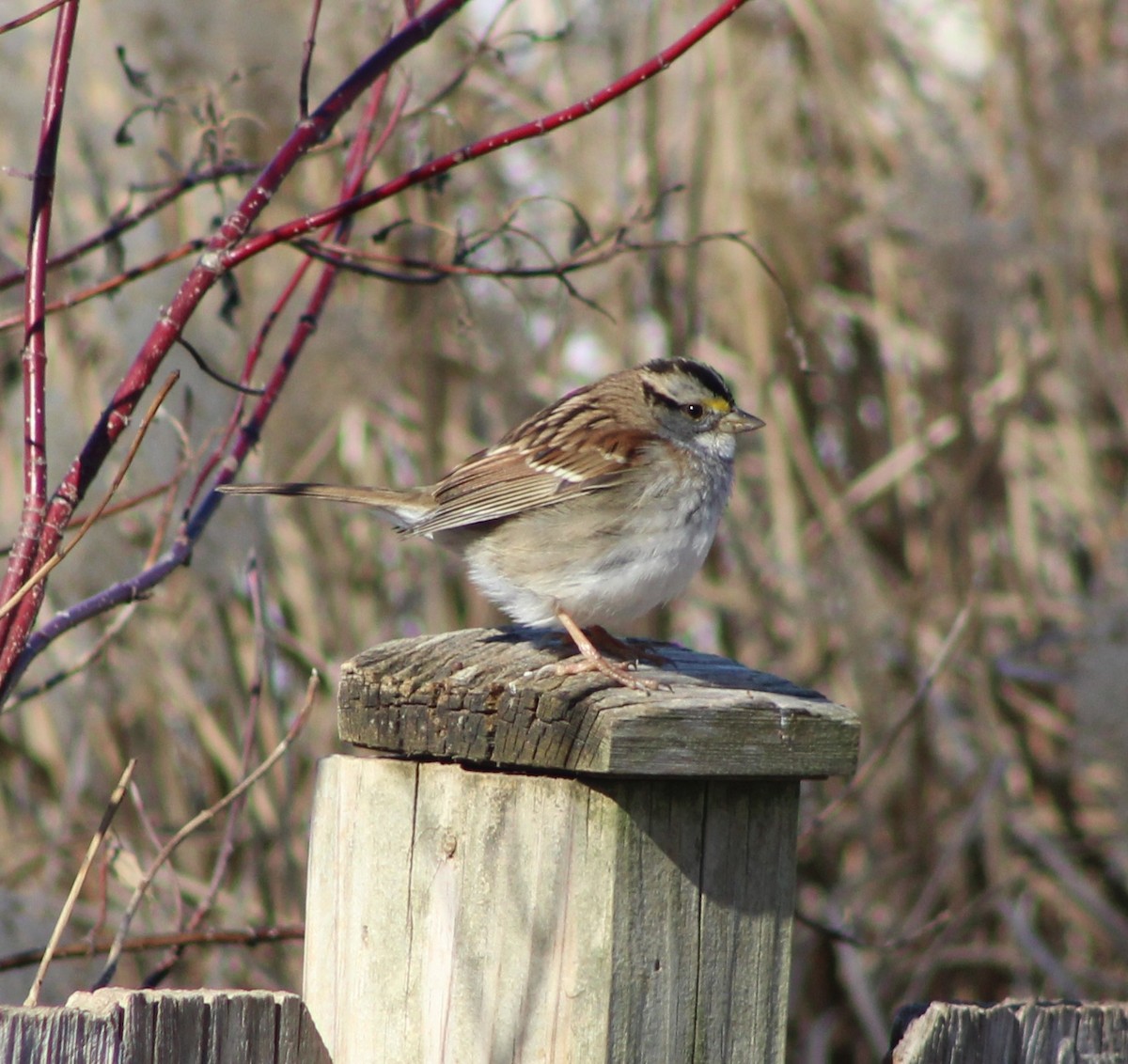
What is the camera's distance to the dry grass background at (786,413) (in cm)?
353

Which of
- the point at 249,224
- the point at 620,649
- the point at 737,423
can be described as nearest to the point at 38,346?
the point at 249,224

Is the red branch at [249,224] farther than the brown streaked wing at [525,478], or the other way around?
the brown streaked wing at [525,478]

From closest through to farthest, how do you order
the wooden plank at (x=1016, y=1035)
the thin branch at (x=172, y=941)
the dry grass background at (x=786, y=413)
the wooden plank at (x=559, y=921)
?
the wooden plank at (x=559, y=921)
the wooden plank at (x=1016, y=1035)
the thin branch at (x=172, y=941)
the dry grass background at (x=786, y=413)

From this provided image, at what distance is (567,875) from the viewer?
1375mm

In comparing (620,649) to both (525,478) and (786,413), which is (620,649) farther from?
(786,413)

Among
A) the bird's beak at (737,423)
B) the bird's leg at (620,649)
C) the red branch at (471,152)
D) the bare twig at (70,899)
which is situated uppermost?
the red branch at (471,152)

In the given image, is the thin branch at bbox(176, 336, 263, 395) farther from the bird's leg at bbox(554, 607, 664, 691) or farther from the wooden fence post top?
the bird's leg at bbox(554, 607, 664, 691)

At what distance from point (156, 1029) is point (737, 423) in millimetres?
1829

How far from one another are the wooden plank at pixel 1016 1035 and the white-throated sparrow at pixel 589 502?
942 mm

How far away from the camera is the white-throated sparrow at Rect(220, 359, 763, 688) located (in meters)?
2.46

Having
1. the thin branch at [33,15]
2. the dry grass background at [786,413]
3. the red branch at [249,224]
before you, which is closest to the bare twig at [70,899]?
the red branch at [249,224]

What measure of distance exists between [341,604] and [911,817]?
68.9 inches

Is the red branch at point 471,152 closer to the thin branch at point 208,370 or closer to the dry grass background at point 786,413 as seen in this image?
the thin branch at point 208,370

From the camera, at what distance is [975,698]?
415cm
